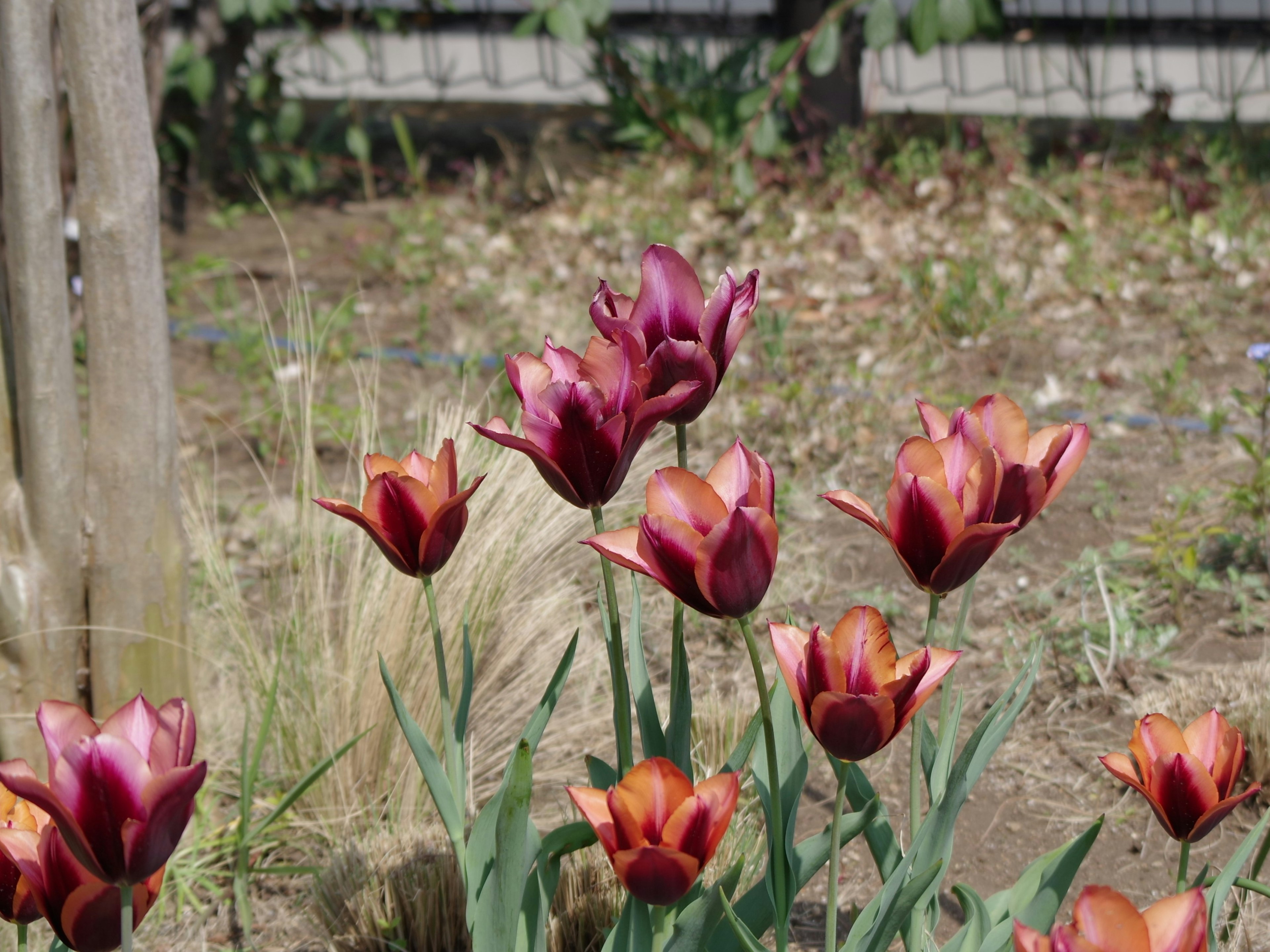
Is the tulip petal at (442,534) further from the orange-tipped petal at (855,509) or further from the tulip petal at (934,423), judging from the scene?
the tulip petal at (934,423)

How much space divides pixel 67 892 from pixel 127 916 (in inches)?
3.1

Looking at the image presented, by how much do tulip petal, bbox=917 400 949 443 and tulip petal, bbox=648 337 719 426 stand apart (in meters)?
0.19

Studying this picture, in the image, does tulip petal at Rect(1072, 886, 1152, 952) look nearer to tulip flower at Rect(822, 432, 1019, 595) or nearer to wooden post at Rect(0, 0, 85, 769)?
tulip flower at Rect(822, 432, 1019, 595)

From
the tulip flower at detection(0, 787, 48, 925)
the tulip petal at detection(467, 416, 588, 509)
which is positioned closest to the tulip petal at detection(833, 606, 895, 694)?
the tulip petal at detection(467, 416, 588, 509)

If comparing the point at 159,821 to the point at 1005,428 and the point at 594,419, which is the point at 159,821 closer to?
the point at 594,419

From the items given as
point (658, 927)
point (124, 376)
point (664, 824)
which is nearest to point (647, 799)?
point (664, 824)

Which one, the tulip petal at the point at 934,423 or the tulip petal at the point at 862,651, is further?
the tulip petal at the point at 934,423

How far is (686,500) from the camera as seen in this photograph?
915mm

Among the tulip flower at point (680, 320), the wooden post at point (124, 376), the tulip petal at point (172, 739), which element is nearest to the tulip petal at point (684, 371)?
the tulip flower at point (680, 320)

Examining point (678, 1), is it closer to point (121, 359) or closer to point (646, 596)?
point (646, 596)

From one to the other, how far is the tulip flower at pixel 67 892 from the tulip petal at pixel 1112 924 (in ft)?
2.10

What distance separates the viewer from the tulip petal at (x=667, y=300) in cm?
108

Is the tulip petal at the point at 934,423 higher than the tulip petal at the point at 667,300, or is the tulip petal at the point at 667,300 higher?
the tulip petal at the point at 667,300

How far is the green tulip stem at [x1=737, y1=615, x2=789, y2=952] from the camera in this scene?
2.94 feet
